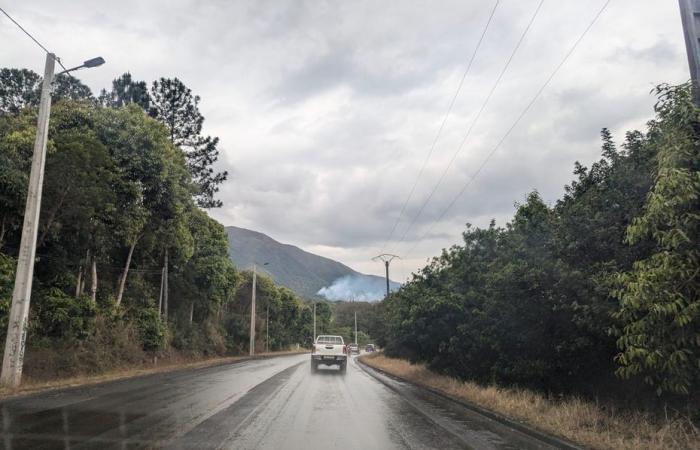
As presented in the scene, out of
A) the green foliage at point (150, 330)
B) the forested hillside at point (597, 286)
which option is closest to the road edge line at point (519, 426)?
the forested hillside at point (597, 286)

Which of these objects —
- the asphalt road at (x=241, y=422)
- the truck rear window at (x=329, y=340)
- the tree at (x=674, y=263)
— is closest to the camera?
the tree at (x=674, y=263)

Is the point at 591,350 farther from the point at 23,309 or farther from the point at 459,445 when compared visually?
the point at 23,309

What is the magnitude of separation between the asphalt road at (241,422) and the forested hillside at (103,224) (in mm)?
7133

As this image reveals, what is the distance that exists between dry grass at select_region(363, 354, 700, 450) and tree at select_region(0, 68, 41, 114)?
38.7 metres

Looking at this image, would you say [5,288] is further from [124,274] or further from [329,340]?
[329,340]

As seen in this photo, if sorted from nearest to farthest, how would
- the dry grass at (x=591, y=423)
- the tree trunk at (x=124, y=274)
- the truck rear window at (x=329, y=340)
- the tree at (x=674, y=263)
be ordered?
1. the tree at (x=674, y=263)
2. the dry grass at (x=591, y=423)
3. the tree trunk at (x=124, y=274)
4. the truck rear window at (x=329, y=340)

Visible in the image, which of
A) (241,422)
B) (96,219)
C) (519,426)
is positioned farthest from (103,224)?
(519,426)

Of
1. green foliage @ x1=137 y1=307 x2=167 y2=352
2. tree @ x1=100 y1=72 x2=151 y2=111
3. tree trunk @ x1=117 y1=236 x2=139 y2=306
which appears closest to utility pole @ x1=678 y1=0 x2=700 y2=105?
tree trunk @ x1=117 y1=236 x2=139 y2=306

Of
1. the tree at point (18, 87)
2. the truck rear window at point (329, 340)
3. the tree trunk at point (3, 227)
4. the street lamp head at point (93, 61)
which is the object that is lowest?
the truck rear window at point (329, 340)

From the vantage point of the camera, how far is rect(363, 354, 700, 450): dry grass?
7617 mm

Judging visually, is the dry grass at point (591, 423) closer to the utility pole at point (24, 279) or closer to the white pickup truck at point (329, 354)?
the utility pole at point (24, 279)

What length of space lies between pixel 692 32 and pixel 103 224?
21.4 m

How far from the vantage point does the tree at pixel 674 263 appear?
5.91 m

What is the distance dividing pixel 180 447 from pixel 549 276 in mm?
7969
